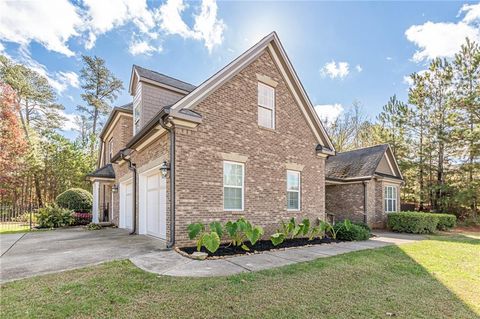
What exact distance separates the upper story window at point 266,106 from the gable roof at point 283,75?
45.5 inches

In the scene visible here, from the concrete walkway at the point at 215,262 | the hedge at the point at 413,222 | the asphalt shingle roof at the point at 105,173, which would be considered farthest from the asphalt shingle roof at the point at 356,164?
the asphalt shingle roof at the point at 105,173

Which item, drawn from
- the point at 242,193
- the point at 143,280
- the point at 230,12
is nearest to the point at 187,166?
the point at 242,193

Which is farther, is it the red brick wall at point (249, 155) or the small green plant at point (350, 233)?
the small green plant at point (350, 233)

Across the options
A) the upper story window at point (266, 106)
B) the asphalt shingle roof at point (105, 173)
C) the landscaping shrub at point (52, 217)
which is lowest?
the landscaping shrub at point (52, 217)

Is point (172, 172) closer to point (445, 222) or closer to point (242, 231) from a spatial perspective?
point (242, 231)

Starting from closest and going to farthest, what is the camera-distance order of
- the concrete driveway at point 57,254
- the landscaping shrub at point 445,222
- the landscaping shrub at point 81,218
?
1. the concrete driveway at point 57,254
2. the landscaping shrub at point 81,218
3. the landscaping shrub at point 445,222

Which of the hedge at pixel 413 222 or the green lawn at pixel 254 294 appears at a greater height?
the green lawn at pixel 254 294

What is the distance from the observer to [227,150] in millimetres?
8781

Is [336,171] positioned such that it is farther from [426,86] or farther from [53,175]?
[53,175]

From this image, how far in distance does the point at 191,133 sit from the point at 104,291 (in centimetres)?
488

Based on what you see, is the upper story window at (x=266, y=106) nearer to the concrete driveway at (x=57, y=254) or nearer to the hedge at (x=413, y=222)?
the concrete driveway at (x=57, y=254)

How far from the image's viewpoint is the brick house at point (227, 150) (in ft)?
25.4

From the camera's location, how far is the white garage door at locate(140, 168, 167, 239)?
906cm

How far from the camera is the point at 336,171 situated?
18.4 m
